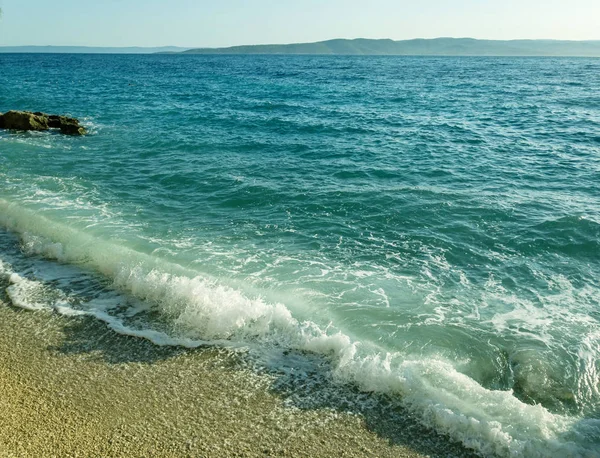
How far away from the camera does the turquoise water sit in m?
8.38

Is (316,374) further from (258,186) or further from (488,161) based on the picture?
(488,161)

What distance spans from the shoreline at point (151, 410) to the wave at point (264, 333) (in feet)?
1.88

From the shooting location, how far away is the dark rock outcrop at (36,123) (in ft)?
91.0

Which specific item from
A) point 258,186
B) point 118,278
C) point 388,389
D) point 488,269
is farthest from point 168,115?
point 388,389

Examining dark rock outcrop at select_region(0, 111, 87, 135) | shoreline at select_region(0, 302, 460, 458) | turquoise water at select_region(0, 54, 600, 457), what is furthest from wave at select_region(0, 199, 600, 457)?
dark rock outcrop at select_region(0, 111, 87, 135)

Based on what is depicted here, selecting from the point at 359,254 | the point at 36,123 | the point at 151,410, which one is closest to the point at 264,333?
the point at 151,410

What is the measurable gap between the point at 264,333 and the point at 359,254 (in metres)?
4.44

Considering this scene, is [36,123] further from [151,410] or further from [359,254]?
[151,410]

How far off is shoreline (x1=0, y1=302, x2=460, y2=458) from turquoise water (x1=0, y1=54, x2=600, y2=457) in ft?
2.44

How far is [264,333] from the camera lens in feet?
31.2

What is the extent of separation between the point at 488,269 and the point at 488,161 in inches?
428

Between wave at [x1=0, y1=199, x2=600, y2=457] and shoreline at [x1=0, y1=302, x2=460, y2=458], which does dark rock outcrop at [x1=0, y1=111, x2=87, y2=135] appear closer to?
wave at [x1=0, y1=199, x2=600, y2=457]

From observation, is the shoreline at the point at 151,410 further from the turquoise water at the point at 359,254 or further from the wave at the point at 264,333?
the turquoise water at the point at 359,254

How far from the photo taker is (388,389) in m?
7.99
